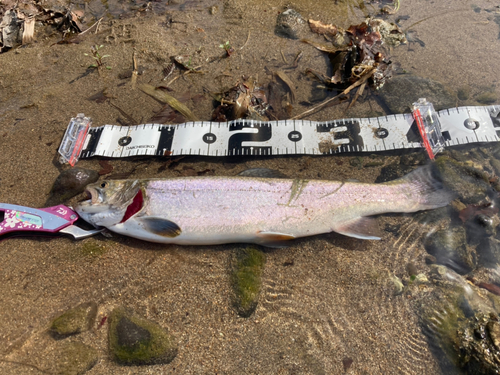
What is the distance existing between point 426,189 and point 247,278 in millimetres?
2754

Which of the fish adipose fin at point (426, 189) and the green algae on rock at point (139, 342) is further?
the fish adipose fin at point (426, 189)

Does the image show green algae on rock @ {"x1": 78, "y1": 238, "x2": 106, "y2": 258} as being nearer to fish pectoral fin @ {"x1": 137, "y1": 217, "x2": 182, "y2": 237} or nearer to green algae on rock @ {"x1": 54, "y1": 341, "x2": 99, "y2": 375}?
fish pectoral fin @ {"x1": 137, "y1": 217, "x2": 182, "y2": 237}

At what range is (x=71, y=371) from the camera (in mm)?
3037

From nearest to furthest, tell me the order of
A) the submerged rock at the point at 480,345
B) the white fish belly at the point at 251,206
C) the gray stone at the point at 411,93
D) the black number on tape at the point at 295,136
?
the submerged rock at the point at 480,345, the white fish belly at the point at 251,206, the black number on tape at the point at 295,136, the gray stone at the point at 411,93

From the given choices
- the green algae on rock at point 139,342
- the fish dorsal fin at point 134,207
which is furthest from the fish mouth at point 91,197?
the green algae on rock at point 139,342

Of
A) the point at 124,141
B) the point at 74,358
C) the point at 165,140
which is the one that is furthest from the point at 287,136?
the point at 74,358

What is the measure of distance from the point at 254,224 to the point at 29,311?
2.87 meters

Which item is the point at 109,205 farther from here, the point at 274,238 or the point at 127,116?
the point at 274,238

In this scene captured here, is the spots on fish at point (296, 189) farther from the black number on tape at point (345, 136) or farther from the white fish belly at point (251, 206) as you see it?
the black number on tape at point (345, 136)

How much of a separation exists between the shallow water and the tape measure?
183 millimetres

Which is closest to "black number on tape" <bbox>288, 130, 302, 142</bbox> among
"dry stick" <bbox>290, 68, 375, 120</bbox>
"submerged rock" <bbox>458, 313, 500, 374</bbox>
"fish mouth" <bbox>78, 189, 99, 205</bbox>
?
"dry stick" <bbox>290, 68, 375, 120</bbox>

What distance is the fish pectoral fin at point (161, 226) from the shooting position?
12.5 ft

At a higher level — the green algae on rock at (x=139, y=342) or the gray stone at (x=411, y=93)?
the gray stone at (x=411, y=93)

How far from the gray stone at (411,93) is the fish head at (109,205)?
4574 mm
